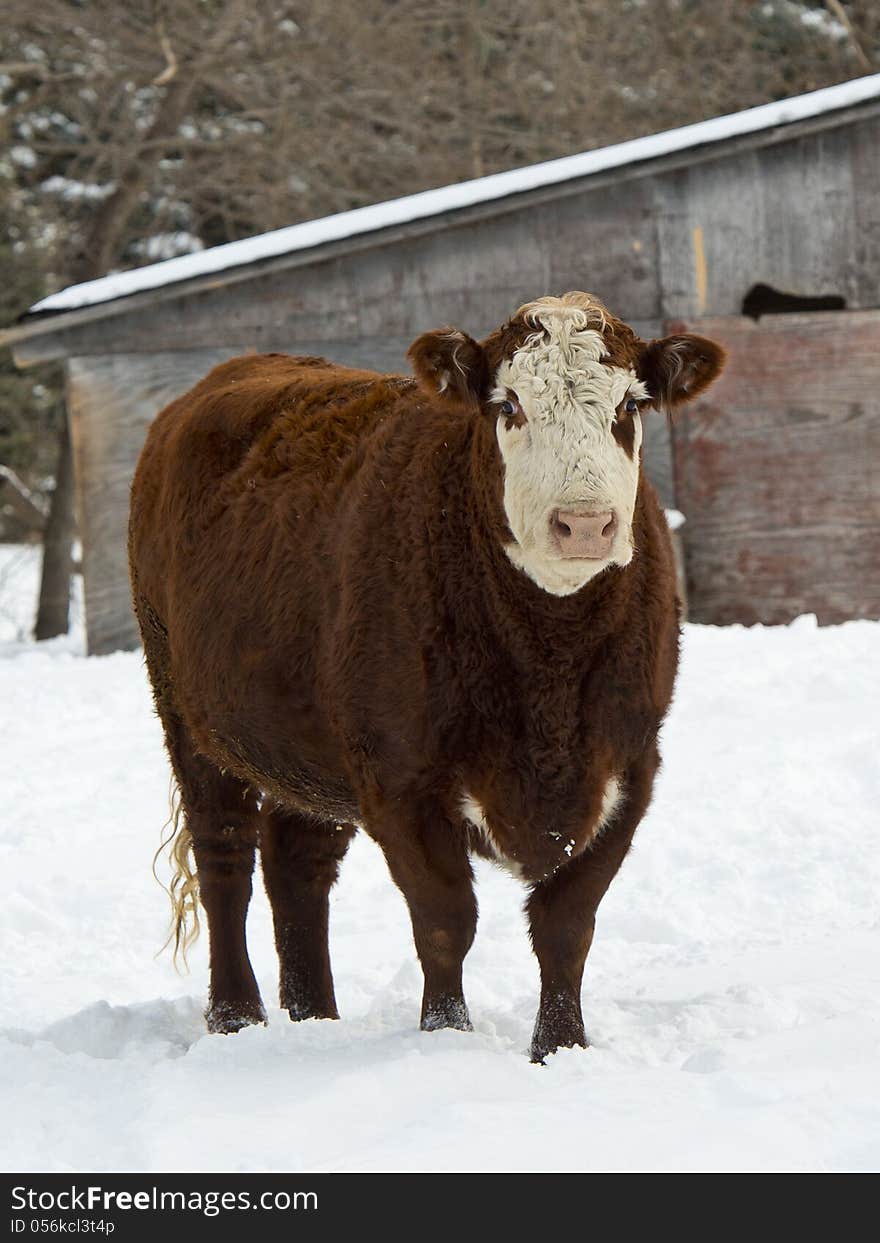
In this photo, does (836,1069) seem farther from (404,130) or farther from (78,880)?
(404,130)

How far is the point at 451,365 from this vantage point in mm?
4340

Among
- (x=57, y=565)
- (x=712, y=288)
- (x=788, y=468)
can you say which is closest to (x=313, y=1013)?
(x=788, y=468)

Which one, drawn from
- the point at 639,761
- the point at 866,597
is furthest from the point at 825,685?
the point at 639,761

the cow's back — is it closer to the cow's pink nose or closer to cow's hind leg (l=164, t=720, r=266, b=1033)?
cow's hind leg (l=164, t=720, r=266, b=1033)

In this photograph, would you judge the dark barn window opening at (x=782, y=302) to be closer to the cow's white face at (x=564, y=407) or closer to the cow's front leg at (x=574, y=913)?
the cow's white face at (x=564, y=407)

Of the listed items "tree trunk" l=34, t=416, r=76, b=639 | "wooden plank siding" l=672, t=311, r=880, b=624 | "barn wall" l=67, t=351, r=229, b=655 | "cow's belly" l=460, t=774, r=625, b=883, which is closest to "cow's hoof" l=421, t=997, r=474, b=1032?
"cow's belly" l=460, t=774, r=625, b=883

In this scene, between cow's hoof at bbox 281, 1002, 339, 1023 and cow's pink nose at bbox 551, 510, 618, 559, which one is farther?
cow's hoof at bbox 281, 1002, 339, 1023

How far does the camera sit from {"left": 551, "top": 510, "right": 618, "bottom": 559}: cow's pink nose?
390cm

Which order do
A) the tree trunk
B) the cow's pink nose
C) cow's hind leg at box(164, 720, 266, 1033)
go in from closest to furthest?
1. the cow's pink nose
2. cow's hind leg at box(164, 720, 266, 1033)
3. the tree trunk

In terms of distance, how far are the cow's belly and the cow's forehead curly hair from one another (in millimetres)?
1080

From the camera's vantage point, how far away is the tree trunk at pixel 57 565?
1666 centimetres

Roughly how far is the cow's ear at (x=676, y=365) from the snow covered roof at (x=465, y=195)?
709 centimetres

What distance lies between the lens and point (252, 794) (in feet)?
18.0

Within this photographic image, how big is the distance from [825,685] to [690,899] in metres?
2.81
